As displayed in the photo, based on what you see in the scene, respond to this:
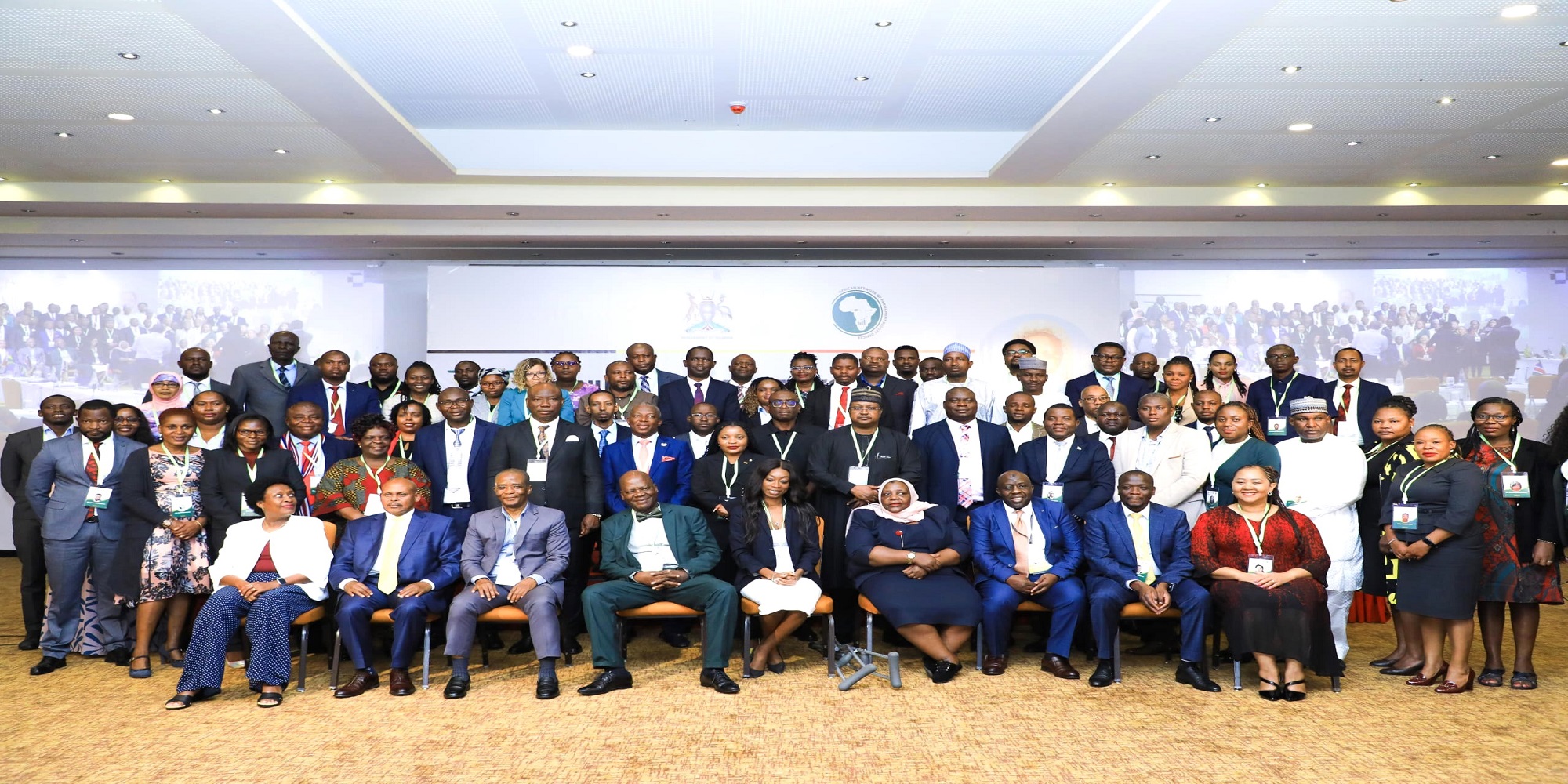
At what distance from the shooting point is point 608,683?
547 centimetres

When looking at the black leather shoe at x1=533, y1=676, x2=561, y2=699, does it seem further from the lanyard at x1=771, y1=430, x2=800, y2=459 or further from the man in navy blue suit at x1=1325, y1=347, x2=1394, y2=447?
the man in navy blue suit at x1=1325, y1=347, x2=1394, y2=447

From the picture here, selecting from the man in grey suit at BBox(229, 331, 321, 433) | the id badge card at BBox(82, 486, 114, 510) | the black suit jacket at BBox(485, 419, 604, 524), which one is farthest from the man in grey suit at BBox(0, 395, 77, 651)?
the black suit jacket at BBox(485, 419, 604, 524)

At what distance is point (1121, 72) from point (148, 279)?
932 cm

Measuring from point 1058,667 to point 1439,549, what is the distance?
1984 millimetres

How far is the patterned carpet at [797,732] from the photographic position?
429 centimetres

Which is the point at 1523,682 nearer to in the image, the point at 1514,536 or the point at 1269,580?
the point at 1514,536

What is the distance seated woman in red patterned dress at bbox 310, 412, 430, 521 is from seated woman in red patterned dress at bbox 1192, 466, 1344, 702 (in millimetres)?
4274

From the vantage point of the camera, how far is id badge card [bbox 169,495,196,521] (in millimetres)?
5922

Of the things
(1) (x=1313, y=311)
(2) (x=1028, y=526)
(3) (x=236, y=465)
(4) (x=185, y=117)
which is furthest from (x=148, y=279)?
(1) (x=1313, y=311)

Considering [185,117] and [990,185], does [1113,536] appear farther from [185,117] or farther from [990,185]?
[185,117]

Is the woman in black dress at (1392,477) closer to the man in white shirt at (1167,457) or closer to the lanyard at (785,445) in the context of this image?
the man in white shirt at (1167,457)

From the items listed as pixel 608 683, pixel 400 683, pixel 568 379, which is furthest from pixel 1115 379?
pixel 400 683

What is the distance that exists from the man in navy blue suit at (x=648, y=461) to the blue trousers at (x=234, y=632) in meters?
1.85

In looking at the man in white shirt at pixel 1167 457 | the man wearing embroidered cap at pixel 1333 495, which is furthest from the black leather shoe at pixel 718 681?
the man wearing embroidered cap at pixel 1333 495
